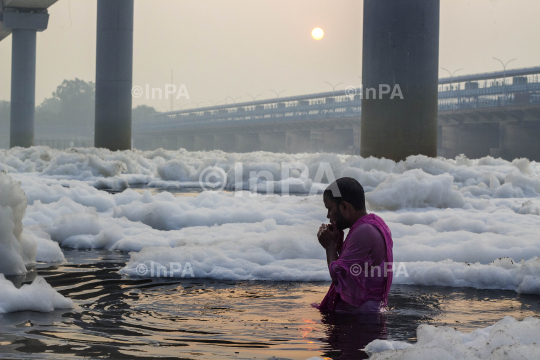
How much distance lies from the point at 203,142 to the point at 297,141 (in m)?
19.4

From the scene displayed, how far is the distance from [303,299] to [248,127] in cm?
6924

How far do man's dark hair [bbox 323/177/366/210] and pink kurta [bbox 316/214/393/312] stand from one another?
104mm

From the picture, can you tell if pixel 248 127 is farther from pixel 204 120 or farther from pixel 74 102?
pixel 74 102

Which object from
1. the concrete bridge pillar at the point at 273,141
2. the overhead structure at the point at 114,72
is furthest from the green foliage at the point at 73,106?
the overhead structure at the point at 114,72

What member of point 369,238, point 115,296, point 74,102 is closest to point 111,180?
point 115,296

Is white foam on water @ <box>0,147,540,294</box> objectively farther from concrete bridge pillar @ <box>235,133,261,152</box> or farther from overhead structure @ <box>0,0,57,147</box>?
concrete bridge pillar @ <box>235,133,261,152</box>

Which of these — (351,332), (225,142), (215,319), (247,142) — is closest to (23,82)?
(247,142)

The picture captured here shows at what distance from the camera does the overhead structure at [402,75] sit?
15.0 m

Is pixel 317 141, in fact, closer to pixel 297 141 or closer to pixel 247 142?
pixel 297 141

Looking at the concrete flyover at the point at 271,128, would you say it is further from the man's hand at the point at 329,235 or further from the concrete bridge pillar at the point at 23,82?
the man's hand at the point at 329,235

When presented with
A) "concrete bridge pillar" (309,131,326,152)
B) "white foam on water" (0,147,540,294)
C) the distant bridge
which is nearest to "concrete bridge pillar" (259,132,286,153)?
the distant bridge

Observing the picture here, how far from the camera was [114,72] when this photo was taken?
2738 centimetres

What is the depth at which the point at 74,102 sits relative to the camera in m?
137

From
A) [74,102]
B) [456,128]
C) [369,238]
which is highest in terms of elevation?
[74,102]
